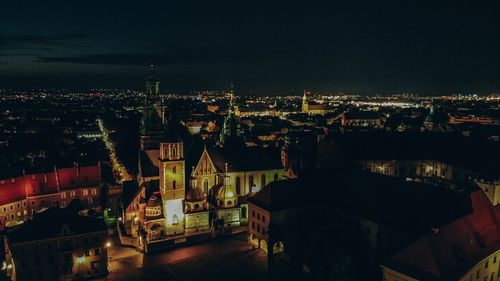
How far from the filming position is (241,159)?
60312mm

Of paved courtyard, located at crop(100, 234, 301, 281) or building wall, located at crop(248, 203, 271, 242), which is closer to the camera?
paved courtyard, located at crop(100, 234, 301, 281)

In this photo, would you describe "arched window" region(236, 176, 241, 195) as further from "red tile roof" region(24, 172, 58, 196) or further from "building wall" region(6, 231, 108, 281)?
"red tile roof" region(24, 172, 58, 196)

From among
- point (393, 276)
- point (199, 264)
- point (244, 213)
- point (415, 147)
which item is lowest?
point (199, 264)

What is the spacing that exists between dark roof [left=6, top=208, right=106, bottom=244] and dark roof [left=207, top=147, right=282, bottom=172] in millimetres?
20365

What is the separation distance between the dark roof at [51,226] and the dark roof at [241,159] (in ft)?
66.8

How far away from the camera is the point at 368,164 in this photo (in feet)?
223

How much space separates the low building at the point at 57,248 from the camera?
39.8m

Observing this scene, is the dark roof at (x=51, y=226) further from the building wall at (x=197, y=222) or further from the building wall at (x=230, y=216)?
the building wall at (x=230, y=216)

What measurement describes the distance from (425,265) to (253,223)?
21.1m

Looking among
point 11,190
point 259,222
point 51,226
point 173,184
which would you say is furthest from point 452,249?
point 11,190

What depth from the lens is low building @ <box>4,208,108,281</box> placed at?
131 feet

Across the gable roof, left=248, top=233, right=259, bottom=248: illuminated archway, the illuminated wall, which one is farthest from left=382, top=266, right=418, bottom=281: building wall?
the gable roof

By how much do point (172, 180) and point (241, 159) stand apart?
39.9ft

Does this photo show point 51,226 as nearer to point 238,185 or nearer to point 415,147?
point 238,185
